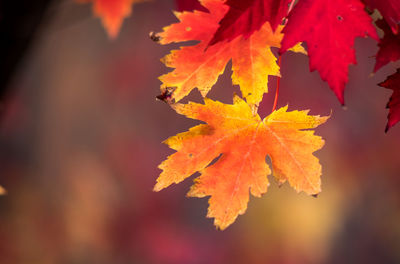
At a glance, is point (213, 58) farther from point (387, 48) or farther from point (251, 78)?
point (387, 48)

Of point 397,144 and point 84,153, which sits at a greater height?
point 84,153

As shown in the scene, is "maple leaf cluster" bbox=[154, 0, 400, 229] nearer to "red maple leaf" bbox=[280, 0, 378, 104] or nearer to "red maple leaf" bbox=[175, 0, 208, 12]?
"red maple leaf" bbox=[280, 0, 378, 104]

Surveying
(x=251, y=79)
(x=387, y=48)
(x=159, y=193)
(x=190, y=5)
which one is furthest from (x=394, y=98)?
(x=159, y=193)

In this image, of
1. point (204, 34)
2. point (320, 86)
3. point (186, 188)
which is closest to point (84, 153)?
point (186, 188)

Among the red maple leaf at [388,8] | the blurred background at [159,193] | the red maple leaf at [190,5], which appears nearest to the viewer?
the red maple leaf at [388,8]

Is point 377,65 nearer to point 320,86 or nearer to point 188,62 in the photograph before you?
point 188,62

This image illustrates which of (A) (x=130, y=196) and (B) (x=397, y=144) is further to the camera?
(A) (x=130, y=196)

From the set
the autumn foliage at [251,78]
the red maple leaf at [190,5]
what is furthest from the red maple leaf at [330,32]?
the red maple leaf at [190,5]

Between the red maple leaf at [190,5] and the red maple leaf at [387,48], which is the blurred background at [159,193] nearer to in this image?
the red maple leaf at [190,5]

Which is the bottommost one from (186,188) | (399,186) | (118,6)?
(399,186)
